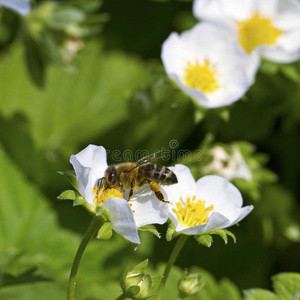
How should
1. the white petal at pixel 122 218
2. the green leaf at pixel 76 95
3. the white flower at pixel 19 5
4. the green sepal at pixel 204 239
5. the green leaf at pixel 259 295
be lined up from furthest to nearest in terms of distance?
1. the green leaf at pixel 76 95
2. the white flower at pixel 19 5
3. the green leaf at pixel 259 295
4. the green sepal at pixel 204 239
5. the white petal at pixel 122 218

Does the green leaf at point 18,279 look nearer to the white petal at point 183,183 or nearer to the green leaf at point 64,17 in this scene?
the white petal at point 183,183

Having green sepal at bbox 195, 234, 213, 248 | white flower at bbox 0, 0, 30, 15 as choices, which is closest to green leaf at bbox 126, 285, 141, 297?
green sepal at bbox 195, 234, 213, 248

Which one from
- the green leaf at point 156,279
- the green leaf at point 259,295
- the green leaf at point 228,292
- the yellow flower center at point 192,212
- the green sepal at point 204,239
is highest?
the green sepal at point 204,239

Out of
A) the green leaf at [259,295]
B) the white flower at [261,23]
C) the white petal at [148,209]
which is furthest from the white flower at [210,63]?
the green leaf at [259,295]

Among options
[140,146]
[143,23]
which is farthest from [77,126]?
[143,23]

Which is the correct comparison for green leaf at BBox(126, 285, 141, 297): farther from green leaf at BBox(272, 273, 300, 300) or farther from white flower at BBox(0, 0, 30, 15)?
white flower at BBox(0, 0, 30, 15)

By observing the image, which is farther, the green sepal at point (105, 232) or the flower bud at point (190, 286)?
the flower bud at point (190, 286)
